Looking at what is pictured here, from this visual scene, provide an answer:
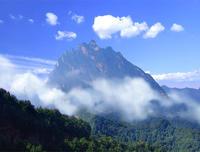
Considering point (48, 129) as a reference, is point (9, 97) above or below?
above

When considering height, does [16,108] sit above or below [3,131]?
above

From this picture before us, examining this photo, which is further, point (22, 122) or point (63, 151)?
point (22, 122)

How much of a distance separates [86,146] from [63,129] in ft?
89.5

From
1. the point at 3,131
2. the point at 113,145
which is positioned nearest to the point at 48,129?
the point at 3,131

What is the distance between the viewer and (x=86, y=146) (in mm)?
143875

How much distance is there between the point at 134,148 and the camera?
197 metres

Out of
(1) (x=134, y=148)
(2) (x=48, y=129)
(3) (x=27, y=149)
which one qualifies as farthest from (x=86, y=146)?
(1) (x=134, y=148)

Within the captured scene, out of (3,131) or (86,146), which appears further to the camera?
(86,146)

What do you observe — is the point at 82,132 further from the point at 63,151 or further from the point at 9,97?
the point at 63,151

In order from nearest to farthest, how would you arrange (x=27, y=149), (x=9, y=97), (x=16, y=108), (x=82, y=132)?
1. (x=27, y=149)
2. (x=16, y=108)
3. (x=9, y=97)
4. (x=82, y=132)

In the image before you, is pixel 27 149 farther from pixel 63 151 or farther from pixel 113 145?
pixel 113 145

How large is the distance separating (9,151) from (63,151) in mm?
27163

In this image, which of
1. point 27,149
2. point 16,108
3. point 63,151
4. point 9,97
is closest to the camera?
point 27,149

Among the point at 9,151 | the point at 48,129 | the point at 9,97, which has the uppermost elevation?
the point at 9,97
